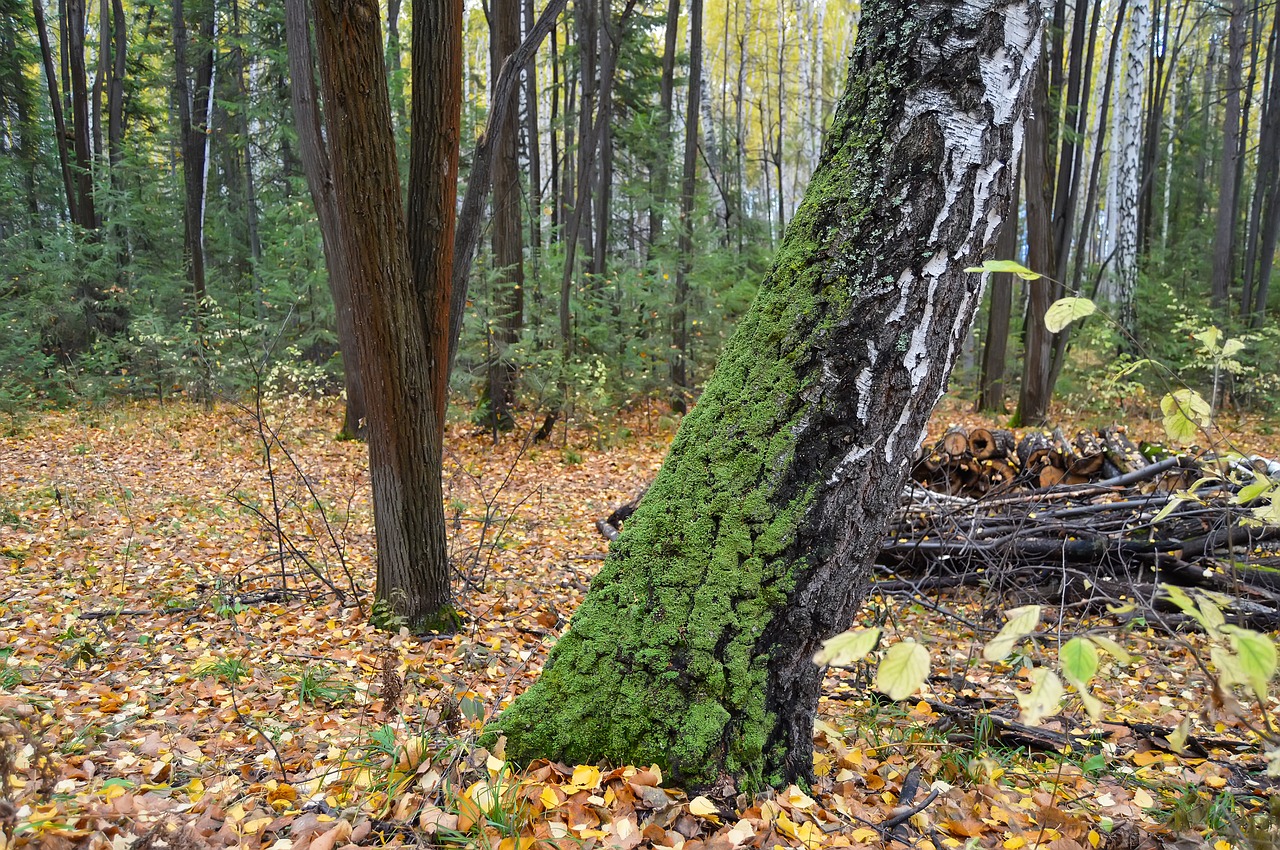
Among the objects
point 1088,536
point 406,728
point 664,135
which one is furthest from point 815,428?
point 664,135

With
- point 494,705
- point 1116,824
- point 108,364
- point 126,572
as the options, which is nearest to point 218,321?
point 108,364

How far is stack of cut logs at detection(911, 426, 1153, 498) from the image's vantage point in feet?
19.0

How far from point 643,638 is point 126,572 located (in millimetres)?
4478

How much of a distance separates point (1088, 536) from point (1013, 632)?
4317 millimetres

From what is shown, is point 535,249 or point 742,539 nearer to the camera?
point 742,539

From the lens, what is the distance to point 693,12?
12.9 m

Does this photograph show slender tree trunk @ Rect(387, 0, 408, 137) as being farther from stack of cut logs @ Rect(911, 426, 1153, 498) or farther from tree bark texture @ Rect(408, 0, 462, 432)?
stack of cut logs @ Rect(911, 426, 1153, 498)

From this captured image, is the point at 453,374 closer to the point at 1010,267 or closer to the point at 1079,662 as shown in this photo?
the point at 1010,267

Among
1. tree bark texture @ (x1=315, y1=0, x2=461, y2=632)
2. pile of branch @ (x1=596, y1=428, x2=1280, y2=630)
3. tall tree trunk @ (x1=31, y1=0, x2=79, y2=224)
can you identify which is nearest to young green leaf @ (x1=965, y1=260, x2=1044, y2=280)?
tree bark texture @ (x1=315, y1=0, x2=461, y2=632)

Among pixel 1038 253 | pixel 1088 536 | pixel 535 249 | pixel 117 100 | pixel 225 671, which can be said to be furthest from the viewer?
pixel 117 100

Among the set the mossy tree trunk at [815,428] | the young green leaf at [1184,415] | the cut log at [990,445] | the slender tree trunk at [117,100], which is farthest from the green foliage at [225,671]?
the slender tree trunk at [117,100]

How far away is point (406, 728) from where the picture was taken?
8.30 ft

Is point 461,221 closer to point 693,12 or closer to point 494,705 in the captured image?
point 494,705

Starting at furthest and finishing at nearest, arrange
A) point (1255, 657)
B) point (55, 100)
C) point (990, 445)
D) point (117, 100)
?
point (117, 100), point (55, 100), point (990, 445), point (1255, 657)
